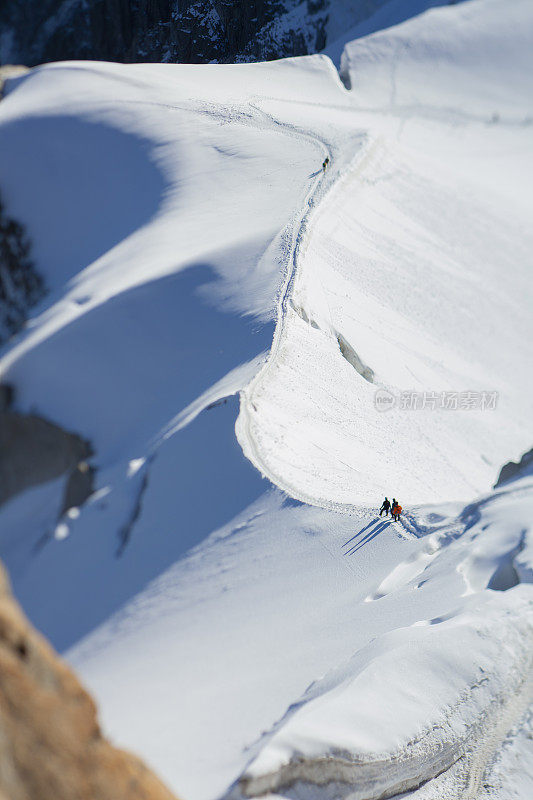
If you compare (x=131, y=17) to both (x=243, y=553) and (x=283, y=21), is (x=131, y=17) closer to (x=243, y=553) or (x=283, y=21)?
(x=283, y=21)

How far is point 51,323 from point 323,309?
5.93 metres

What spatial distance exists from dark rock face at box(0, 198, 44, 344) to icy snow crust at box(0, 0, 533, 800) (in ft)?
1.47

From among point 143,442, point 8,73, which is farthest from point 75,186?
point 143,442

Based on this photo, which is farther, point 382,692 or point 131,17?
point 131,17

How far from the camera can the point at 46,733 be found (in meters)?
3.30

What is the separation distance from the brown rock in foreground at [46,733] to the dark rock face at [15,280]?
54.2ft

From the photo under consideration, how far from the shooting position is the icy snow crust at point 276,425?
7660 mm

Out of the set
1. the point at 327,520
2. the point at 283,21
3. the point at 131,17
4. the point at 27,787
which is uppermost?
the point at 131,17

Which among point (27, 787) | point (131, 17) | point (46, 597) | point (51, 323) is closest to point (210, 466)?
point (46, 597)

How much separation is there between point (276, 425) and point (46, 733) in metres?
9.69

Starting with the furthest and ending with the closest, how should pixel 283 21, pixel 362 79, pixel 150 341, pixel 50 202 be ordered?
1. pixel 283 21
2. pixel 362 79
3. pixel 50 202
4. pixel 150 341

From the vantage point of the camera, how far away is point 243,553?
10.4 m

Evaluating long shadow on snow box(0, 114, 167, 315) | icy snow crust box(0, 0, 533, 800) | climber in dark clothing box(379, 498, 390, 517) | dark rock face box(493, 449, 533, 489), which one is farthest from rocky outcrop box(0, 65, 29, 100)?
climber in dark clothing box(379, 498, 390, 517)

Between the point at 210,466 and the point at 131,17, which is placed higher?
the point at 131,17
